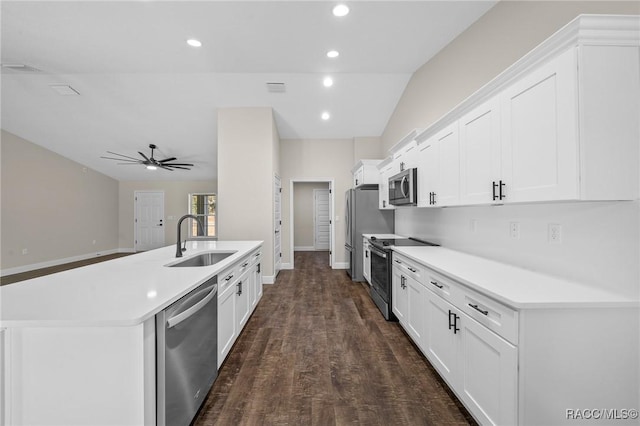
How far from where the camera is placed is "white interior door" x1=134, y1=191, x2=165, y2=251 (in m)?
8.55

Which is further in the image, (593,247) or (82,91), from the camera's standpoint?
(82,91)

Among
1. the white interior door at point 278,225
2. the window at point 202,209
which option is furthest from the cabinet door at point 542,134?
the window at point 202,209

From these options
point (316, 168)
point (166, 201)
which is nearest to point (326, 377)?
point (316, 168)

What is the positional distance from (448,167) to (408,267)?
1037 mm

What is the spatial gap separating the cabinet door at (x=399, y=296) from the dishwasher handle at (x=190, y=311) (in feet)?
6.03

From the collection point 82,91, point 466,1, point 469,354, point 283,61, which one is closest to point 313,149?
point 283,61

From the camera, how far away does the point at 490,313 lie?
136 centimetres

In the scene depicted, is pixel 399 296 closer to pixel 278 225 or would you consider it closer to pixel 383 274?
pixel 383 274

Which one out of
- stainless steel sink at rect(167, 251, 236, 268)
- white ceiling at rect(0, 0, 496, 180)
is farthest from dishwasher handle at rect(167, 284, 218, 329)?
white ceiling at rect(0, 0, 496, 180)

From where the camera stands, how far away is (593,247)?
55.7 inches

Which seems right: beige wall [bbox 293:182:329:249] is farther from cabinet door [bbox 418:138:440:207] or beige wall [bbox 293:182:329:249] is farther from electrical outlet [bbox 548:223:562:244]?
electrical outlet [bbox 548:223:562:244]

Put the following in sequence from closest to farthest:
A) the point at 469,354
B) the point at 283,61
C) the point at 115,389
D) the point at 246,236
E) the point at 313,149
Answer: the point at 115,389 → the point at 469,354 → the point at 283,61 → the point at 246,236 → the point at 313,149

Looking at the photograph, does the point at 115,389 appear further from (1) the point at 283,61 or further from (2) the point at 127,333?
(1) the point at 283,61

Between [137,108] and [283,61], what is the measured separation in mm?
3311
